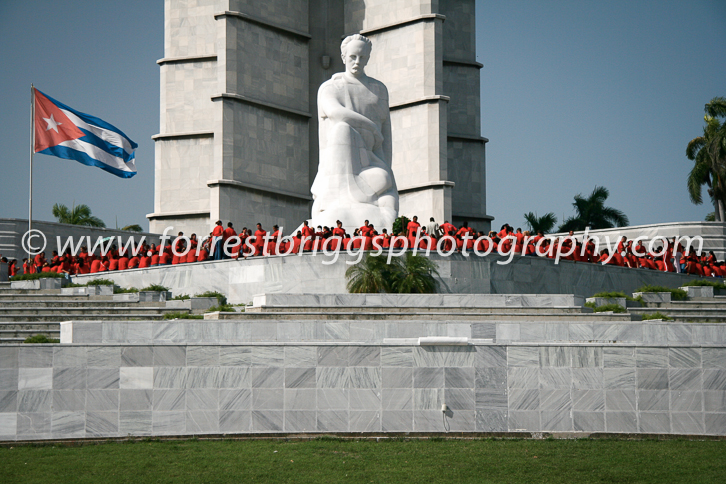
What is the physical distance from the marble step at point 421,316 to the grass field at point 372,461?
496 cm

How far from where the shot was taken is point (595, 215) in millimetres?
43719

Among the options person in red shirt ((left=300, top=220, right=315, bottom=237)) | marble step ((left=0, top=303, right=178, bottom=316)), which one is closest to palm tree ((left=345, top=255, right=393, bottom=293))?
person in red shirt ((left=300, top=220, right=315, bottom=237))

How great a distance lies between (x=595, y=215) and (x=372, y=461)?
35507mm

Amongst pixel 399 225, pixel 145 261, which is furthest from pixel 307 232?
pixel 145 261

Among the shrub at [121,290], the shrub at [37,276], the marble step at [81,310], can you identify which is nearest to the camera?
the marble step at [81,310]

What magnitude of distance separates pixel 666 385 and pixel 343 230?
1166 cm

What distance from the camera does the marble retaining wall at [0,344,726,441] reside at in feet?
37.1

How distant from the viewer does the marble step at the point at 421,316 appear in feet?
52.6

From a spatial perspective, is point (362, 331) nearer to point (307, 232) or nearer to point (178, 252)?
point (307, 232)

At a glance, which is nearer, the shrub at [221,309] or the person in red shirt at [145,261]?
the shrub at [221,309]

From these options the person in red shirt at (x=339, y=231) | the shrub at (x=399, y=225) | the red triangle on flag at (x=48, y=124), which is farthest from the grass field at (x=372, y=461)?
the red triangle on flag at (x=48, y=124)

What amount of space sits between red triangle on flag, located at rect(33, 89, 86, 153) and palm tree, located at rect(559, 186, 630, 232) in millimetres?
25735

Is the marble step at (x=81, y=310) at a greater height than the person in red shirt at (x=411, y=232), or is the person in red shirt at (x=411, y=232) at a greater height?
the person in red shirt at (x=411, y=232)

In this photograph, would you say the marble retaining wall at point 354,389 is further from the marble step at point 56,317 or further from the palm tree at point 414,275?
the palm tree at point 414,275
